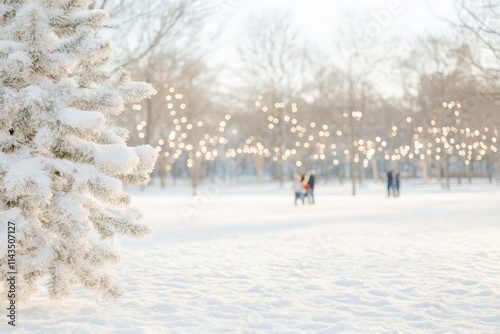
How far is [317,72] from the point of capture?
1658 inches

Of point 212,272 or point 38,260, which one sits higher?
point 38,260

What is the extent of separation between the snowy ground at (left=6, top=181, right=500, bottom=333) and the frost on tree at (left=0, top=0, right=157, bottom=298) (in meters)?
0.64

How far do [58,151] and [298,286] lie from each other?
3563mm

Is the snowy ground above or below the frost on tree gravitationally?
below

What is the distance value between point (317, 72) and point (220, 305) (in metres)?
38.0

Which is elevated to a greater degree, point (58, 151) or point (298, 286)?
point (58, 151)

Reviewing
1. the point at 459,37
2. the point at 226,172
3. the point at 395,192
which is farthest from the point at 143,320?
the point at 226,172

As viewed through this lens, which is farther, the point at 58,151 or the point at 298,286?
the point at 298,286

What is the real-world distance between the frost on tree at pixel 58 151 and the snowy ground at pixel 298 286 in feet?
2.11

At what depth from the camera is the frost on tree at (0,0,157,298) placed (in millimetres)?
4918

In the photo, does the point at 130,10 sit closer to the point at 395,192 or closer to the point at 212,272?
the point at 212,272

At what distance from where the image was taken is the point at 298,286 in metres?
6.76

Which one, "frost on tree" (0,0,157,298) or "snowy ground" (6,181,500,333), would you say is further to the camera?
"snowy ground" (6,181,500,333)

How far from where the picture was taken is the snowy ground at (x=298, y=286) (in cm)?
507
